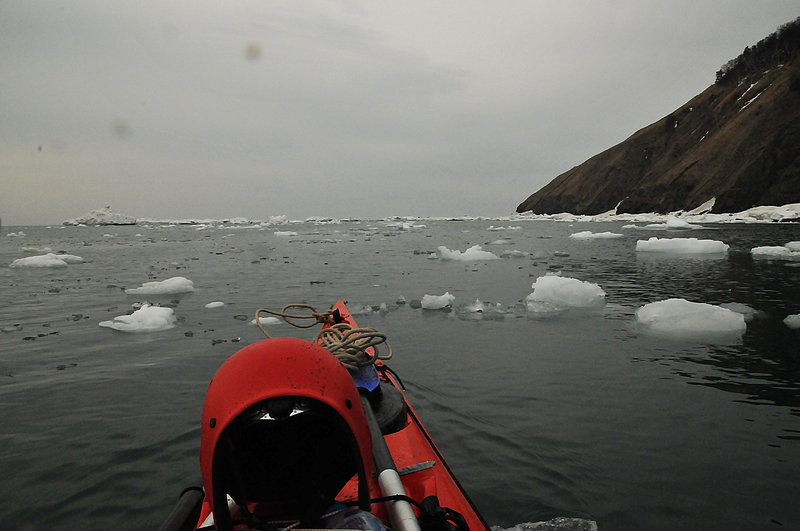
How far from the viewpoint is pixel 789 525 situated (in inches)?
96.4

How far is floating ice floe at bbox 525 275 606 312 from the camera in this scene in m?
7.76

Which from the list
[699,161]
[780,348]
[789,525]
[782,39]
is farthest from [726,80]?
[789,525]

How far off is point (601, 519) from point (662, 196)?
5493cm

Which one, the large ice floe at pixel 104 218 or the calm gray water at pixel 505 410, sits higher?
the large ice floe at pixel 104 218

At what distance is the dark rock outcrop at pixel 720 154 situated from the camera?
119 feet

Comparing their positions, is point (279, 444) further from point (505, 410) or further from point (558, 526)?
point (505, 410)

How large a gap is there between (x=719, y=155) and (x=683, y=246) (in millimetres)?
37274

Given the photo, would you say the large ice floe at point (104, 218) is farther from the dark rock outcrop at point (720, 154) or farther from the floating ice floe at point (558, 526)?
the floating ice floe at point (558, 526)

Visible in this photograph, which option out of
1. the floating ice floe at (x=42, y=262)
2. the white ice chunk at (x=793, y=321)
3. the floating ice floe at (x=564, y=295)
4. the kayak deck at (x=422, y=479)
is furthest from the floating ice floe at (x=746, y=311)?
the floating ice floe at (x=42, y=262)

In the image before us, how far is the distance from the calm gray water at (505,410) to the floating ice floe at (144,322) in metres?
0.16

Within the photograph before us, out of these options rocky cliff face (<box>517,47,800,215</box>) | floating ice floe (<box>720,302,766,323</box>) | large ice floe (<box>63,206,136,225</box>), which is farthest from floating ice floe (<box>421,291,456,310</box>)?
large ice floe (<box>63,206,136,225</box>)

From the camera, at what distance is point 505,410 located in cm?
400

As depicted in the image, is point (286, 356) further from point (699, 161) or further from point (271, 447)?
point (699, 161)

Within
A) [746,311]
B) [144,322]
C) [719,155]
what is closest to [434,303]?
[144,322]
